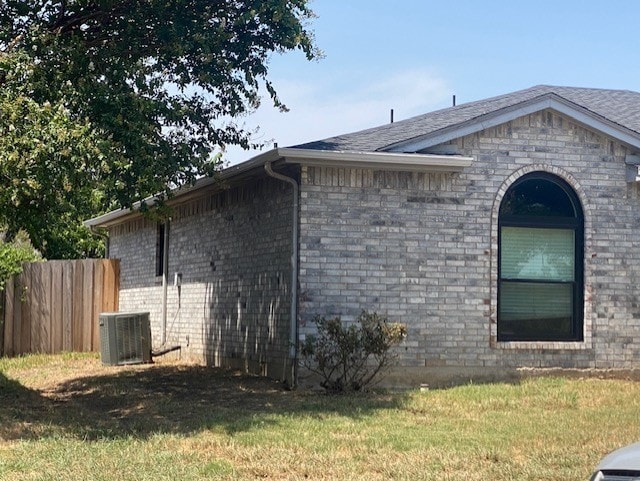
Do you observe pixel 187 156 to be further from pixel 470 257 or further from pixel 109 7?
pixel 470 257

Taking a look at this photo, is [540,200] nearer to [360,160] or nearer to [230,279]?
[360,160]

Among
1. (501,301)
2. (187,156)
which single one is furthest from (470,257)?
(187,156)

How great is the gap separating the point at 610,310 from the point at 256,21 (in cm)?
696

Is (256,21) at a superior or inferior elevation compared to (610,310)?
superior

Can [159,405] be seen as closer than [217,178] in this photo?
Yes

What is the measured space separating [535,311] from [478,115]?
10.3 feet

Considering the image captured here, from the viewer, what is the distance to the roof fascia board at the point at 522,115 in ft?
49.3

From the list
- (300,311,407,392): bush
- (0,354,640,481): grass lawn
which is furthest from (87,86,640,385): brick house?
(0,354,640,481): grass lawn

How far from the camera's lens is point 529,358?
50.3 ft

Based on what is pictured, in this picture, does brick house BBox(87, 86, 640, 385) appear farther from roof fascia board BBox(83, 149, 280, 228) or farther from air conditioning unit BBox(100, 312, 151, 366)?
air conditioning unit BBox(100, 312, 151, 366)

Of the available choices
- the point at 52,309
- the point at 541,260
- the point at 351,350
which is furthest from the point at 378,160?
the point at 52,309

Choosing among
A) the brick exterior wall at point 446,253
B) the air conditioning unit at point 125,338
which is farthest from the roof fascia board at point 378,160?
the air conditioning unit at point 125,338

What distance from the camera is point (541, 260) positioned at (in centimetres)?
1565

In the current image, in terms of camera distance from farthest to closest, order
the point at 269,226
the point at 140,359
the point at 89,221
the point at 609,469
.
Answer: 1. the point at 89,221
2. the point at 140,359
3. the point at 269,226
4. the point at 609,469
